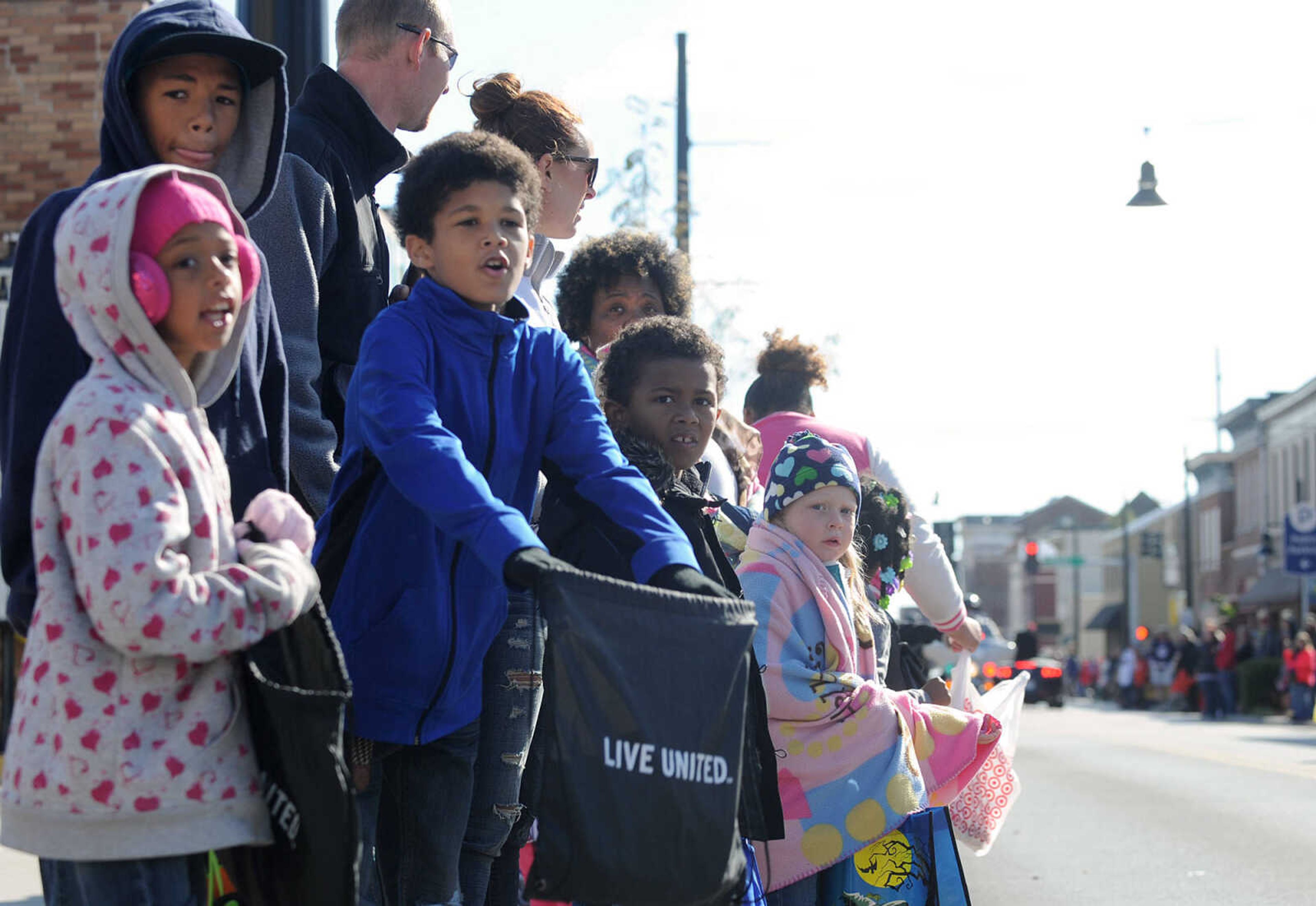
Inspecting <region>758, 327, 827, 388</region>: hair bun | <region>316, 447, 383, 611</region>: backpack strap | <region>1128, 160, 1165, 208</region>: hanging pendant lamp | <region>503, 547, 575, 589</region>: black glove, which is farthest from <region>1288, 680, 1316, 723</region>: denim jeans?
<region>503, 547, 575, 589</region>: black glove

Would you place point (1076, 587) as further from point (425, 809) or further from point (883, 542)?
point (425, 809)

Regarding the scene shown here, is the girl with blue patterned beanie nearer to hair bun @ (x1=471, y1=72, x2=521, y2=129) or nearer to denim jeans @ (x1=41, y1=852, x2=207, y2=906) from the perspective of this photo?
hair bun @ (x1=471, y1=72, x2=521, y2=129)

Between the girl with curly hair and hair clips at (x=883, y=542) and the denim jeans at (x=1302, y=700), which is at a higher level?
the girl with curly hair and hair clips at (x=883, y=542)

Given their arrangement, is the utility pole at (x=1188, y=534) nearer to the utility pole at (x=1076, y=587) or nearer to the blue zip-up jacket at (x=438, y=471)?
the utility pole at (x=1076, y=587)

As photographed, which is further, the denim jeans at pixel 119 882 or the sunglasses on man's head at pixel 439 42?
the sunglasses on man's head at pixel 439 42

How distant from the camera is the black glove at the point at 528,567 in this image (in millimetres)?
2920

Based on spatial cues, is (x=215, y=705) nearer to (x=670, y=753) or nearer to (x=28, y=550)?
(x=28, y=550)

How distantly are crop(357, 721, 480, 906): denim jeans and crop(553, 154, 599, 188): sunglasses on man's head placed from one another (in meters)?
2.03

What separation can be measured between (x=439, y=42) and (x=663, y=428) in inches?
46.9

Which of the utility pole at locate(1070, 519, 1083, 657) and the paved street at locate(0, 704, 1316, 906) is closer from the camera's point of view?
the paved street at locate(0, 704, 1316, 906)

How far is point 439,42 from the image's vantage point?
180 inches

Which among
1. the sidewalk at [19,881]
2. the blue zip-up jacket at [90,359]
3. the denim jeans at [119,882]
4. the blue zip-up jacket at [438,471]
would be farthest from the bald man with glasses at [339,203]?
the sidewalk at [19,881]

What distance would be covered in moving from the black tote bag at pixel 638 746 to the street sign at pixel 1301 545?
32421 millimetres

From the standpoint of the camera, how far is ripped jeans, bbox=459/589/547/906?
3543 millimetres
